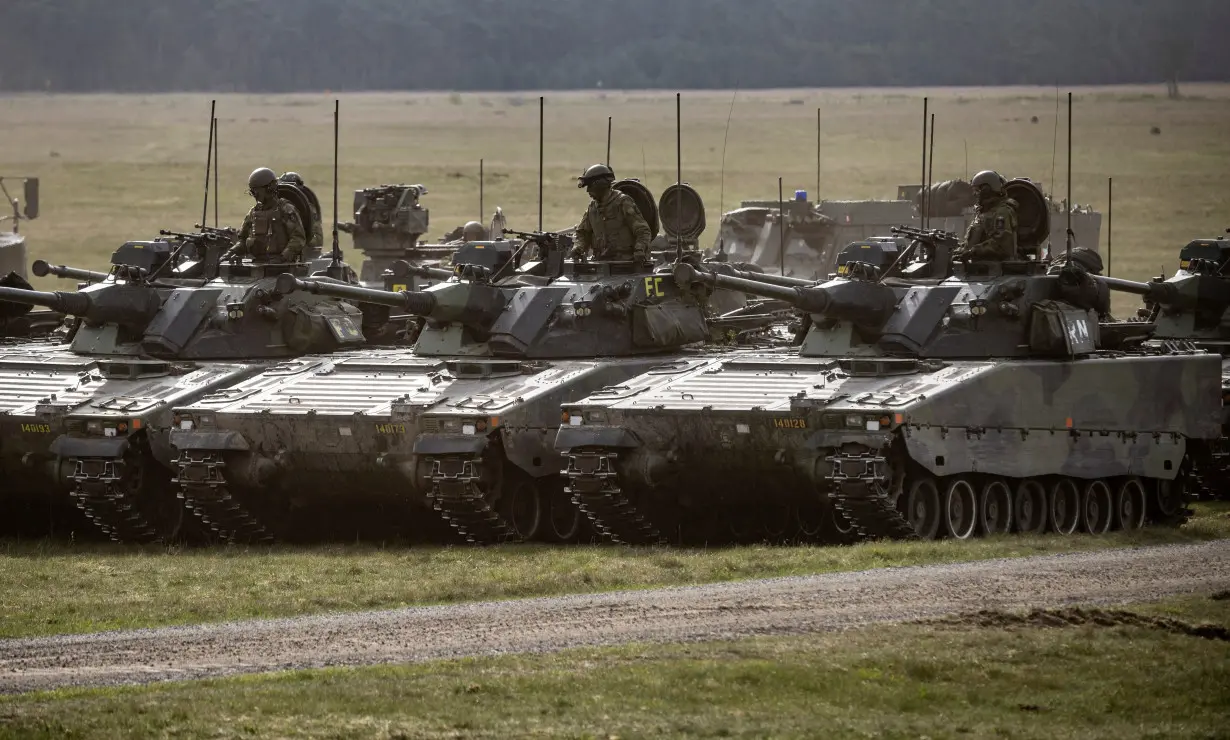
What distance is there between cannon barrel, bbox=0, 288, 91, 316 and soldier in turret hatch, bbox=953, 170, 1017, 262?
10320 millimetres

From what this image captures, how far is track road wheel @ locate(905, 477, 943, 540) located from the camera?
24547mm

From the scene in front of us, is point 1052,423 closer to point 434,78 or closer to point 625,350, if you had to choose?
point 625,350

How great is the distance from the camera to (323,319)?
29828 mm

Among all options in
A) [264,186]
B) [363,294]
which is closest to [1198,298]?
[363,294]

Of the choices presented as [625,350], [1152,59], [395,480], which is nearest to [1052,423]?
[625,350]

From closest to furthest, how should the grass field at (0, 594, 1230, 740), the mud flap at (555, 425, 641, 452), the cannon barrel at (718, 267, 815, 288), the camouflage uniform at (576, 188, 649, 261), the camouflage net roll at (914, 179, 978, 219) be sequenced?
the grass field at (0, 594, 1230, 740)
the mud flap at (555, 425, 641, 452)
the cannon barrel at (718, 267, 815, 288)
the camouflage uniform at (576, 188, 649, 261)
the camouflage net roll at (914, 179, 978, 219)

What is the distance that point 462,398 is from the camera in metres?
25.8

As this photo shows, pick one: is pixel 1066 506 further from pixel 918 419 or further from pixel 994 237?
pixel 918 419

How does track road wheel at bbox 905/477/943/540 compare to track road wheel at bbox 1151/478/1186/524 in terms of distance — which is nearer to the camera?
track road wheel at bbox 905/477/943/540

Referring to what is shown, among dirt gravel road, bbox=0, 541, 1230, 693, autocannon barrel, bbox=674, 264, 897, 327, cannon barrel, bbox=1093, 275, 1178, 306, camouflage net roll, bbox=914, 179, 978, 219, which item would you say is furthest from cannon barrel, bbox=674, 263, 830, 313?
camouflage net roll, bbox=914, 179, 978, 219

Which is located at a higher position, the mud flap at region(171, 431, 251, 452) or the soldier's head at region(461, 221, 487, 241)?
the soldier's head at region(461, 221, 487, 241)

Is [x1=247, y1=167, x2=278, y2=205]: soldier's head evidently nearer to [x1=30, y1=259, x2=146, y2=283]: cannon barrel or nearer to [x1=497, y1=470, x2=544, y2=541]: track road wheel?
[x1=30, y1=259, x2=146, y2=283]: cannon barrel

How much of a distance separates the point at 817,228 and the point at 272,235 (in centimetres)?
1898

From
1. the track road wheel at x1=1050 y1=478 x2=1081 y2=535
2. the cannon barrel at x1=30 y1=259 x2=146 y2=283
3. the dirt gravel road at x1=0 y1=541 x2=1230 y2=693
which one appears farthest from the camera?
the cannon barrel at x1=30 y1=259 x2=146 y2=283
